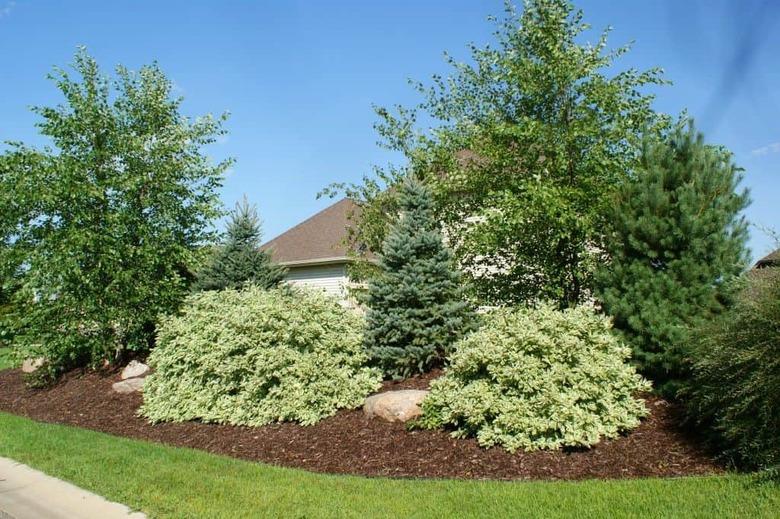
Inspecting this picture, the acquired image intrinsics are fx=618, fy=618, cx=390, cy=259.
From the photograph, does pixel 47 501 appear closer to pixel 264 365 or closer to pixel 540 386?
pixel 264 365

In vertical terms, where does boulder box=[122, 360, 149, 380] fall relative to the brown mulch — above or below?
above

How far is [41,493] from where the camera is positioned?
594cm

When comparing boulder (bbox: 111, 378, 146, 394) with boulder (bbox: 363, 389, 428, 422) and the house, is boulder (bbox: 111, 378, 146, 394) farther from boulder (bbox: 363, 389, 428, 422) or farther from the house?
the house

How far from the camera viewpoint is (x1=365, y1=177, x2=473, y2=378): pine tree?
9.03 metres

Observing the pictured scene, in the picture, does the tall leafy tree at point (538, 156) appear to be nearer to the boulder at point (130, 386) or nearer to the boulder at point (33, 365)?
the boulder at point (130, 386)

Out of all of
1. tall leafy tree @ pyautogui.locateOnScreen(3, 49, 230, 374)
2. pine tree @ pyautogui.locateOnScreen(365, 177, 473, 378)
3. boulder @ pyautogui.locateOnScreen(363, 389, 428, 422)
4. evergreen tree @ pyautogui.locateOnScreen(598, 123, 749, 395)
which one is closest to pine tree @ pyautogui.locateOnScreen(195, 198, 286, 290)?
tall leafy tree @ pyautogui.locateOnScreen(3, 49, 230, 374)

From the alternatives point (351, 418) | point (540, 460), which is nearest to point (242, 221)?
point (351, 418)

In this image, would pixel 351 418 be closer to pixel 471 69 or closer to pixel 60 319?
pixel 471 69

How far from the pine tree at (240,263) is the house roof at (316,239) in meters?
5.49

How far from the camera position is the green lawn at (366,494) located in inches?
174

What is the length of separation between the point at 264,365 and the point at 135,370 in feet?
16.8

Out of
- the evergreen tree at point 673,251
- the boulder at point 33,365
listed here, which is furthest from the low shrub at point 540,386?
the boulder at point 33,365

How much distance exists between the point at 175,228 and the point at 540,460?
1073 cm

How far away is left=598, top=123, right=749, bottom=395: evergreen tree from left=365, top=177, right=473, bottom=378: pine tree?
A: 7.82 feet
